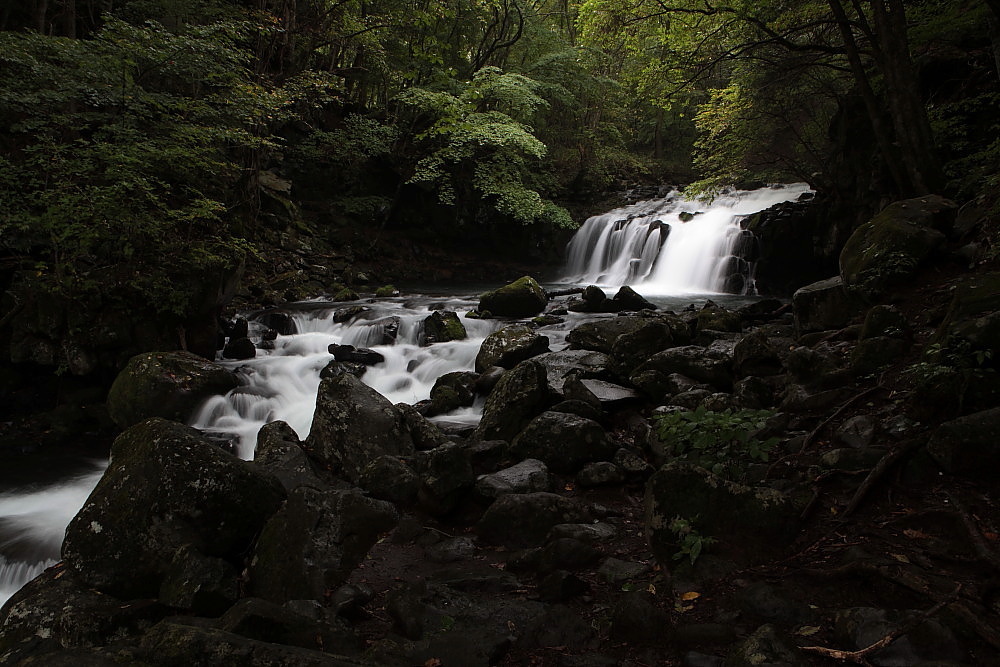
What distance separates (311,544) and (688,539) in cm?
258

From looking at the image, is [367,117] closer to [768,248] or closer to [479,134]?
[479,134]

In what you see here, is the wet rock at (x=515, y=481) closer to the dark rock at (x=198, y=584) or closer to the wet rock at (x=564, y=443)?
the wet rock at (x=564, y=443)

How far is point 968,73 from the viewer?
30.7 feet

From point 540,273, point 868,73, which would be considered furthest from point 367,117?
point 868,73

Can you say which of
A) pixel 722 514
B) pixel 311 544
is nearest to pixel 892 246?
pixel 722 514

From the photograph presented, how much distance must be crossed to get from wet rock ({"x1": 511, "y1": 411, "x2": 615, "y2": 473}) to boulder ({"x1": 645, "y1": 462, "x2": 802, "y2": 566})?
189cm

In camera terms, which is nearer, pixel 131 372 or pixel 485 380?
pixel 131 372

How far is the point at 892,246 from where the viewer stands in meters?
6.72

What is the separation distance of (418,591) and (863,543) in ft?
9.03

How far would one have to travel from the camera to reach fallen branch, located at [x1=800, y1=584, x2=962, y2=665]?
7.38 feet

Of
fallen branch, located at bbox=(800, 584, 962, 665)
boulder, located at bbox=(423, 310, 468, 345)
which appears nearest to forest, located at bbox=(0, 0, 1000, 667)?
fallen branch, located at bbox=(800, 584, 962, 665)

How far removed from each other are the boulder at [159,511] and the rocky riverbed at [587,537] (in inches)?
0.6

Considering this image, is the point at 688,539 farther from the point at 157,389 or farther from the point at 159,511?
the point at 157,389

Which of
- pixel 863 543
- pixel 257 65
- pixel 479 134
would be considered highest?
pixel 257 65
